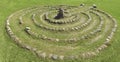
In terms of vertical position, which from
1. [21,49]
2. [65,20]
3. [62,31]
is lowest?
[21,49]

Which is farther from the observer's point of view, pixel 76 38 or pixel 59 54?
pixel 76 38

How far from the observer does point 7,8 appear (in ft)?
114

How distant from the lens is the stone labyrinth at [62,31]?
72.5ft

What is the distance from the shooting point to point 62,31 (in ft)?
84.7

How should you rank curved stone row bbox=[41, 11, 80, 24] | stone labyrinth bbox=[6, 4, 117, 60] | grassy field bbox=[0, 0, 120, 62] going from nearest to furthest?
grassy field bbox=[0, 0, 120, 62] < stone labyrinth bbox=[6, 4, 117, 60] < curved stone row bbox=[41, 11, 80, 24]

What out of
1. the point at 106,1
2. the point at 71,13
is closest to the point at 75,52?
the point at 71,13

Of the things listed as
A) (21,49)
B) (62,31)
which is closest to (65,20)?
(62,31)

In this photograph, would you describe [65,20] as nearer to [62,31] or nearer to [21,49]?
[62,31]

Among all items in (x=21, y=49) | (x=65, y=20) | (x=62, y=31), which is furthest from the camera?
(x=65, y=20)

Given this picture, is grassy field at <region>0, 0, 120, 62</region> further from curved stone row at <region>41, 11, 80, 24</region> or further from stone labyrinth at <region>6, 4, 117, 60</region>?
curved stone row at <region>41, 11, 80, 24</region>

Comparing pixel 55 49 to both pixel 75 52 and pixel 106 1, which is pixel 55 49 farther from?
pixel 106 1

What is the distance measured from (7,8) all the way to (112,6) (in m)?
20.4

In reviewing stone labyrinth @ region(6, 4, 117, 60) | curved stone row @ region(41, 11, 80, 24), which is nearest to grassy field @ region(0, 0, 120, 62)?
stone labyrinth @ region(6, 4, 117, 60)

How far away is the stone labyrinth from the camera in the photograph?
72.5 feet
